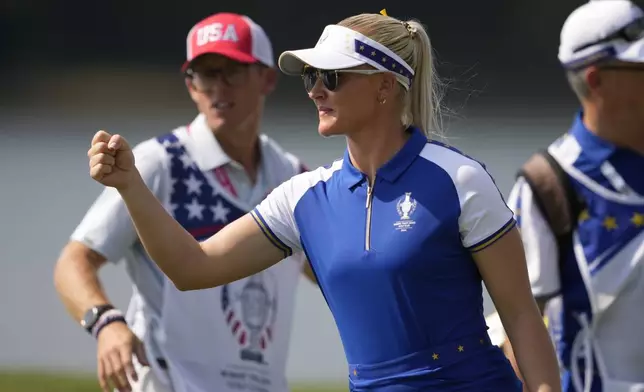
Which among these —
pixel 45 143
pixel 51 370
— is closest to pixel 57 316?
pixel 51 370

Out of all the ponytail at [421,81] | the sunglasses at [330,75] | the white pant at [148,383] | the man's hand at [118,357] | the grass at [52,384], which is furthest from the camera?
→ the grass at [52,384]

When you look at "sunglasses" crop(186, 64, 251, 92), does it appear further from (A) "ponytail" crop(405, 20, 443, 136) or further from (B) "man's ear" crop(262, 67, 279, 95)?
(A) "ponytail" crop(405, 20, 443, 136)

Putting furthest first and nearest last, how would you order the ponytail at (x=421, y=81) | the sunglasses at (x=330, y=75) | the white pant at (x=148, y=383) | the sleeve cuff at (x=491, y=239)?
the white pant at (x=148, y=383)
the ponytail at (x=421, y=81)
the sunglasses at (x=330, y=75)
the sleeve cuff at (x=491, y=239)

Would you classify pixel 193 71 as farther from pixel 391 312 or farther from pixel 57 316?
pixel 57 316

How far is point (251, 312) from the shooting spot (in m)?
5.07

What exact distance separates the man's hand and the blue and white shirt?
127 centimetres

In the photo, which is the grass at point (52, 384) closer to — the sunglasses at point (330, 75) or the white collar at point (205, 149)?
the white collar at point (205, 149)

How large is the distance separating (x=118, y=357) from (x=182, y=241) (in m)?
0.76

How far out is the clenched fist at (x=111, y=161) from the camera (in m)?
3.60

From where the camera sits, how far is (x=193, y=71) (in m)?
5.32

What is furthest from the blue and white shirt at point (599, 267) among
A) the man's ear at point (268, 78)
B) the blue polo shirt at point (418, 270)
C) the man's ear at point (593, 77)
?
the man's ear at point (268, 78)

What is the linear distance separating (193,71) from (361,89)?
1.74 meters

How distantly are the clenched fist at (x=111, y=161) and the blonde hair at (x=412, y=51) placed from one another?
0.65 metres

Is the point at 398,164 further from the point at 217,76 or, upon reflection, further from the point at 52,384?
the point at 52,384
